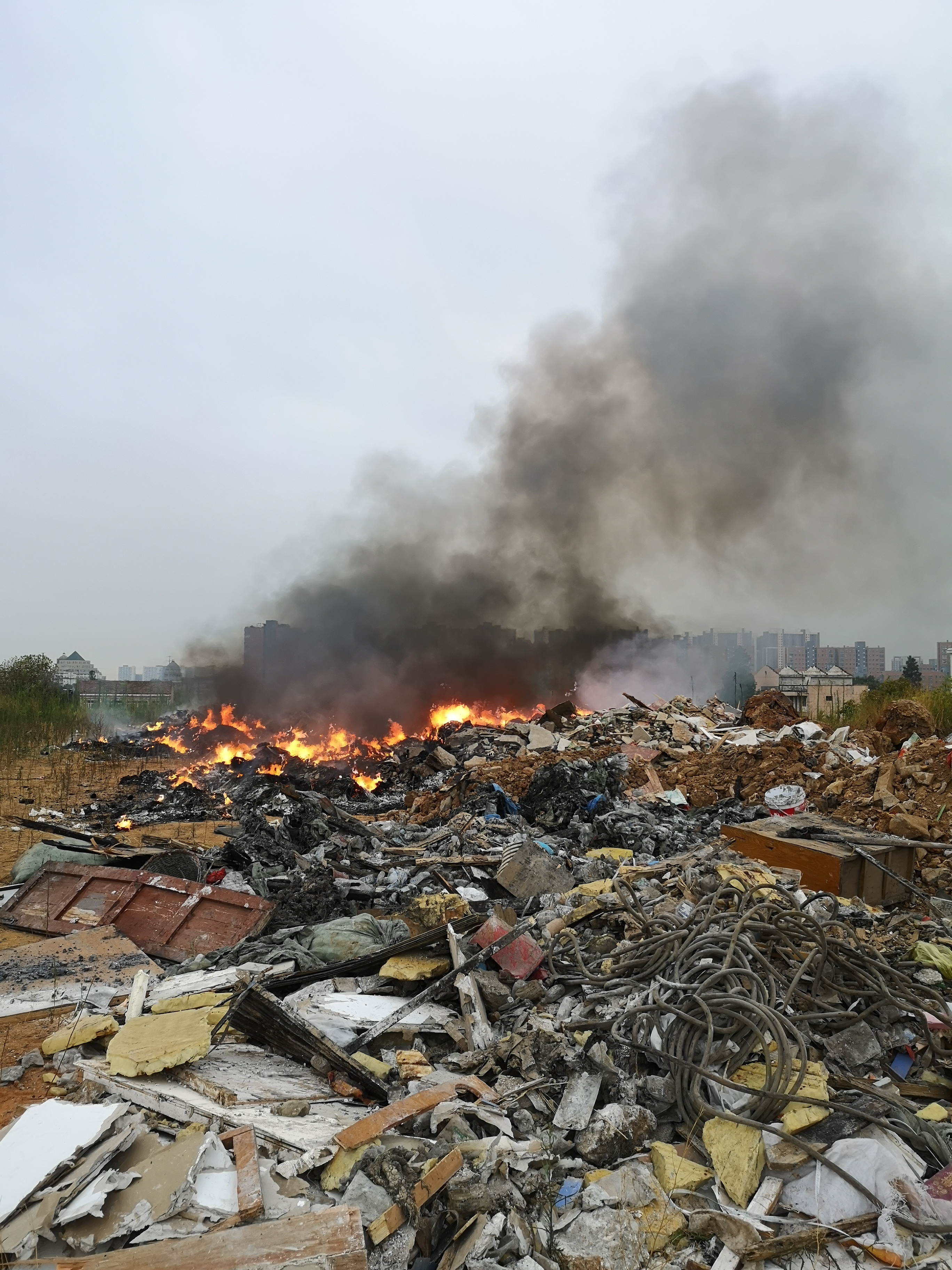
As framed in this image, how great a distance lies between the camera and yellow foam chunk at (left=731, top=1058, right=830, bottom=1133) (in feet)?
10.5

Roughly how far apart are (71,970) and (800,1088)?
480 centimetres

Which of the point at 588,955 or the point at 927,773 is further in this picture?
the point at 927,773

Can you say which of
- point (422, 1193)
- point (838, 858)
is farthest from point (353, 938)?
point (838, 858)

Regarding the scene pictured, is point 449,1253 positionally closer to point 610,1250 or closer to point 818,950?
point 610,1250

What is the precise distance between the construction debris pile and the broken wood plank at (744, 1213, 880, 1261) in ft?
0.04

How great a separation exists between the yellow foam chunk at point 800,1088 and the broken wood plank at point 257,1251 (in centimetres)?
186

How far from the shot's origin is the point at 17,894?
673 centimetres

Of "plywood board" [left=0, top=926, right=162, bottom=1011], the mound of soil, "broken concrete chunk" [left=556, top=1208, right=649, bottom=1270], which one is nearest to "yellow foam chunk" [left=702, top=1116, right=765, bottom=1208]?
"broken concrete chunk" [left=556, top=1208, right=649, bottom=1270]

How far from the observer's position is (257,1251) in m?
2.35

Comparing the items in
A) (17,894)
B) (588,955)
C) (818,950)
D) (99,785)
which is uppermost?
(818,950)

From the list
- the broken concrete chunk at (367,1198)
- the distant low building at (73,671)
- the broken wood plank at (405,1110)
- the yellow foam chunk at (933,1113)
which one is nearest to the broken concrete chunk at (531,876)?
the broken wood plank at (405,1110)

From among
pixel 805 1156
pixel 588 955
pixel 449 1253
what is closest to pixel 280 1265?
pixel 449 1253

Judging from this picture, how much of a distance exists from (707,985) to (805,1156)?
85 cm

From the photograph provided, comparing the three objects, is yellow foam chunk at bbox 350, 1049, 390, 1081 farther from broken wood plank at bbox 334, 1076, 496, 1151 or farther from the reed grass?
the reed grass
